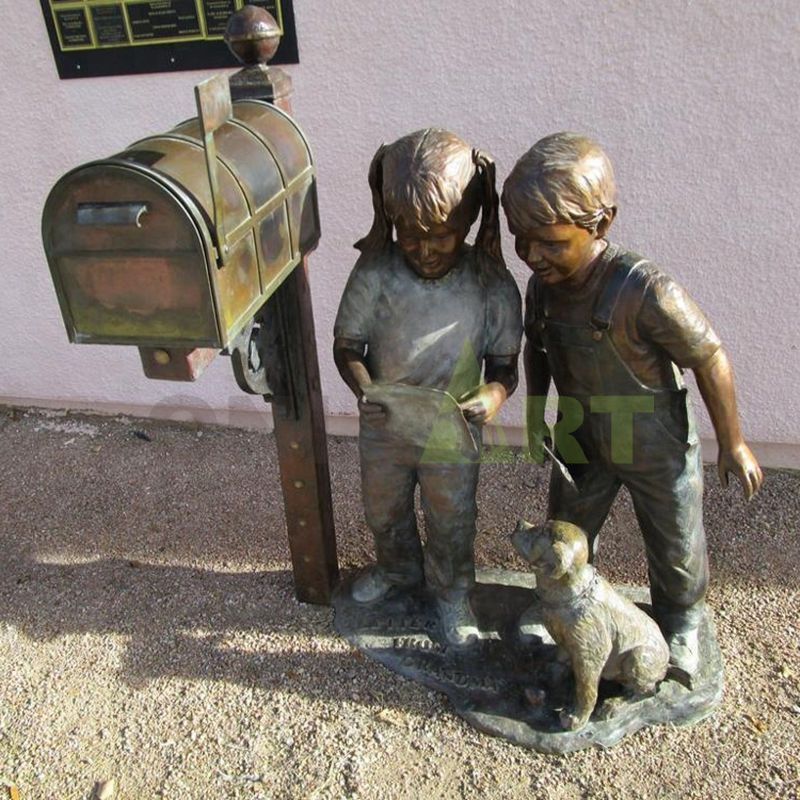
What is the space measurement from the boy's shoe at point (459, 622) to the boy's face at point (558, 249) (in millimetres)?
1216

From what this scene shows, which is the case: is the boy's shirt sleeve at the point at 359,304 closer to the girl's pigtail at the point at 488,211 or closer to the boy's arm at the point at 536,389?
the girl's pigtail at the point at 488,211

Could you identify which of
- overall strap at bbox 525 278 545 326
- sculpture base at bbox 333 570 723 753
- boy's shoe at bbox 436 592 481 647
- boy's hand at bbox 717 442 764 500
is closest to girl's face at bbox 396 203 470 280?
overall strap at bbox 525 278 545 326

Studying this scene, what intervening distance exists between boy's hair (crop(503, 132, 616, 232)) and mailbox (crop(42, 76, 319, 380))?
66 cm

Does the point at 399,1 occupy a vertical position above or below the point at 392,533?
above

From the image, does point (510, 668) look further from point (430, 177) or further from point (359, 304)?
point (430, 177)

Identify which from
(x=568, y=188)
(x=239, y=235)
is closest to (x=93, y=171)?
(x=239, y=235)

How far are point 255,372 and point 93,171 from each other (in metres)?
0.90

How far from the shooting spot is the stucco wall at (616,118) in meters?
3.25

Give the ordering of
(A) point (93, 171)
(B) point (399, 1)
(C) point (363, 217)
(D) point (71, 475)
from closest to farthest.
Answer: (A) point (93, 171) → (B) point (399, 1) → (C) point (363, 217) → (D) point (71, 475)

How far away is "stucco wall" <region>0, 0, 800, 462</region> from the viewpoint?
3.25 metres

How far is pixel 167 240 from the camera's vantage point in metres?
1.77

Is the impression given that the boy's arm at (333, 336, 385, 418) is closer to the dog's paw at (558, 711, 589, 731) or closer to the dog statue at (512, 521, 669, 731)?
the dog statue at (512, 521, 669, 731)

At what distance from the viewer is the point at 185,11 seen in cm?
357

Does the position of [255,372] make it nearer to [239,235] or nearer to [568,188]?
[239,235]
